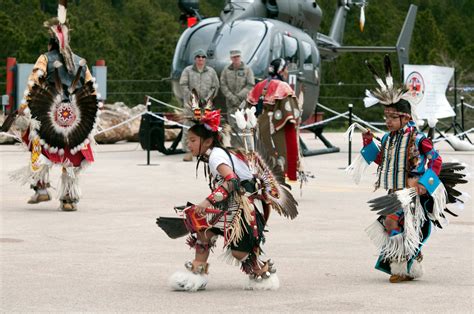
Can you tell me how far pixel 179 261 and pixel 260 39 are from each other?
42.8ft

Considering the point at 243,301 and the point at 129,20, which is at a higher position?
the point at 243,301

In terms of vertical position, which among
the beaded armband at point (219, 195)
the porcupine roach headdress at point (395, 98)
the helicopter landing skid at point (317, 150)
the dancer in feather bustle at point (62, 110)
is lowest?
the helicopter landing skid at point (317, 150)

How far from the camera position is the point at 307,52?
74.9 ft

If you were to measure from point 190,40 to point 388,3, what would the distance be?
5149cm

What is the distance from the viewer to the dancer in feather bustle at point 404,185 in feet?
26.1

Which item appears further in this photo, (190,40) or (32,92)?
(190,40)

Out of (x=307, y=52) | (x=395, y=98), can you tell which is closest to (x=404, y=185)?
(x=395, y=98)

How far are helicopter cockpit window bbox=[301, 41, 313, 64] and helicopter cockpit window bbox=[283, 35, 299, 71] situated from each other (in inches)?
14.4

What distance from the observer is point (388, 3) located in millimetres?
71438

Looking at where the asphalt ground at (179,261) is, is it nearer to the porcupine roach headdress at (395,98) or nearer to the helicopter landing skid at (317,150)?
the porcupine roach headdress at (395,98)

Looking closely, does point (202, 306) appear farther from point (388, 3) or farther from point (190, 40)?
point (388, 3)

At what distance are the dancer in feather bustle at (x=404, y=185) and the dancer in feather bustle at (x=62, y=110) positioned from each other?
4.60 meters

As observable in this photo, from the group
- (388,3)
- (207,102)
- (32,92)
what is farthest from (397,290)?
(388,3)

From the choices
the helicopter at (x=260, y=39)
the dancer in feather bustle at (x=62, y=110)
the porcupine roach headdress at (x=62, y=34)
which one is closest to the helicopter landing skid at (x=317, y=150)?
the helicopter at (x=260, y=39)
